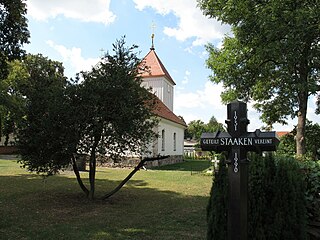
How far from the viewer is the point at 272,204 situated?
4230 millimetres

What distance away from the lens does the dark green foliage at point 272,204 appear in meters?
4.14

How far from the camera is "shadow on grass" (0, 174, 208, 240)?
255 inches

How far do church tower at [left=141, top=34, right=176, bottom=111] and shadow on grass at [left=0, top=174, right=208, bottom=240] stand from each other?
2364cm

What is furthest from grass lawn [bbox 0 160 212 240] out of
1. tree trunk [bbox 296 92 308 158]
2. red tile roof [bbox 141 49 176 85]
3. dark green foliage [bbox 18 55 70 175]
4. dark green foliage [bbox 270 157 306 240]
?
red tile roof [bbox 141 49 176 85]

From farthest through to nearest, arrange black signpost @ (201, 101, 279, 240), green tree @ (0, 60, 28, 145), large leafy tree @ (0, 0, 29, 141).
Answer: green tree @ (0, 60, 28, 145)
large leafy tree @ (0, 0, 29, 141)
black signpost @ (201, 101, 279, 240)


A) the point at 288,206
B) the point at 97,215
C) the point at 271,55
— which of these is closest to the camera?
the point at 288,206

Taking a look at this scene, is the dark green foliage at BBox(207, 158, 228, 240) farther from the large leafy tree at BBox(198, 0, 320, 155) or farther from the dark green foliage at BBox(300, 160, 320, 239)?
the large leafy tree at BBox(198, 0, 320, 155)

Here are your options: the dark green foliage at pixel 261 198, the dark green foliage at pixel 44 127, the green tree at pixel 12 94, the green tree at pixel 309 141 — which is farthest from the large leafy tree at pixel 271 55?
the dark green foliage at pixel 261 198

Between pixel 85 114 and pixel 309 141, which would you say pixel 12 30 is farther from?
pixel 309 141

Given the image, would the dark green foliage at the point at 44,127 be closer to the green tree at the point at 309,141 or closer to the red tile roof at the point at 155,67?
the green tree at the point at 309,141

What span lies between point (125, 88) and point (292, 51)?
1061 cm

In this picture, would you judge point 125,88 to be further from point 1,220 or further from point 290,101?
point 290,101

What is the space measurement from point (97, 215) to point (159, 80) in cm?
2825

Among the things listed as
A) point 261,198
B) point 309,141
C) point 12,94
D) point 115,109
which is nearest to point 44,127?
point 115,109
